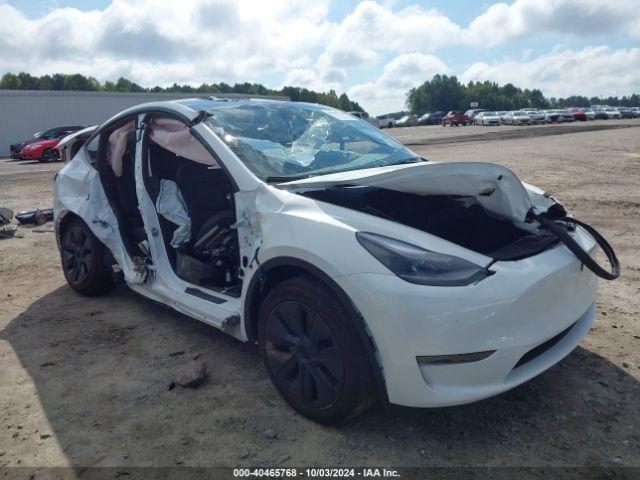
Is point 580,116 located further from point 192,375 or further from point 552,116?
point 192,375

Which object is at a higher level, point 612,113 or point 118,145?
point 612,113

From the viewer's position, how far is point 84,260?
15.5 feet

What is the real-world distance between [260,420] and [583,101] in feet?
509

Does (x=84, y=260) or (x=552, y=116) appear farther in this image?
(x=552, y=116)

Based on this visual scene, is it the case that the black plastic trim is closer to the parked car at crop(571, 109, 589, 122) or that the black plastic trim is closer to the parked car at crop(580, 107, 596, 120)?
the parked car at crop(571, 109, 589, 122)

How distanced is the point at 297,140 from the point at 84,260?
2376 mm

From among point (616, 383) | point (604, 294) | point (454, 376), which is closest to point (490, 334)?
point (454, 376)

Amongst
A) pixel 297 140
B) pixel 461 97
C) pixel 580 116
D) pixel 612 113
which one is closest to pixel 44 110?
pixel 297 140

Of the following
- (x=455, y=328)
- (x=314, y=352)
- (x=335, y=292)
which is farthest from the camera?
(x=314, y=352)

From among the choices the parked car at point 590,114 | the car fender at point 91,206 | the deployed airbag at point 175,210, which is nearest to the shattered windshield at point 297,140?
the deployed airbag at point 175,210

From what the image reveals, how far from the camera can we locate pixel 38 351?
152 inches

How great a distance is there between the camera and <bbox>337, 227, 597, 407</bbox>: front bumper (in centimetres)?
232

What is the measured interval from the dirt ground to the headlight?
0.64 metres

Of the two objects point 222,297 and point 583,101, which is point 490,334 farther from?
point 583,101
